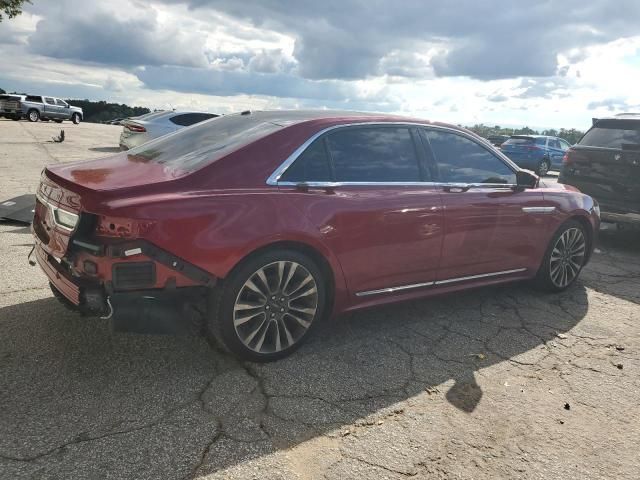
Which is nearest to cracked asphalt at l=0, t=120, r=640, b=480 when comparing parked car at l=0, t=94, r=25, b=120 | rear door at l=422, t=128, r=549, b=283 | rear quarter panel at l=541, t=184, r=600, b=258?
rear door at l=422, t=128, r=549, b=283

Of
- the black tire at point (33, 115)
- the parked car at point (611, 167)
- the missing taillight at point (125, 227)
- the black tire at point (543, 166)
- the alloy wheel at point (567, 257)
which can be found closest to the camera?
the missing taillight at point (125, 227)

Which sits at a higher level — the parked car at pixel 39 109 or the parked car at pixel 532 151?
the parked car at pixel 532 151

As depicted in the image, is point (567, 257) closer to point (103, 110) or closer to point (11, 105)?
point (11, 105)

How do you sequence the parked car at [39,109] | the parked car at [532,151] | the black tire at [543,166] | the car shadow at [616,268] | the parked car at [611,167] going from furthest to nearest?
1. the parked car at [39,109]
2. the black tire at [543,166]
3. the parked car at [532,151]
4. the parked car at [611,167]
5. the car shadow at [616,268]

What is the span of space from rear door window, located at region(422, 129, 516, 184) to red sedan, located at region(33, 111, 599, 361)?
0.01 metres

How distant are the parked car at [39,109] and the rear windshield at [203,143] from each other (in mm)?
33639

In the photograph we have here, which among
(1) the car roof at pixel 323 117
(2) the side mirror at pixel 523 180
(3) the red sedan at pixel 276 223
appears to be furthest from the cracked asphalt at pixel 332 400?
(1) the car roof at pixel 323 117

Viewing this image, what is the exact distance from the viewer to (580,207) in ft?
16.3

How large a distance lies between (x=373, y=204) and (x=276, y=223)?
2.57 feet

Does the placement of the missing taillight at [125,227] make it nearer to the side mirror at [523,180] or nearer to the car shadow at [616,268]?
the side mirror at [523,180]

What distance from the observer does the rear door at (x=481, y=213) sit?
13.0ft

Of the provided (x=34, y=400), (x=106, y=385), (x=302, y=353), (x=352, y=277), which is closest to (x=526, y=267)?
(x=352, y=277)

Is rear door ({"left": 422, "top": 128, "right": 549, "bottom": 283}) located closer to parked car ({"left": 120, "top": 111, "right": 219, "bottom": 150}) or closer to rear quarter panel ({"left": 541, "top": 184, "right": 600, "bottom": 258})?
rear quarter panel ({"left": 541, "top": 184, "right": 600, "bottom": 258})

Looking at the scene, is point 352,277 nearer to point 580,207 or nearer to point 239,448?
point 239,448
